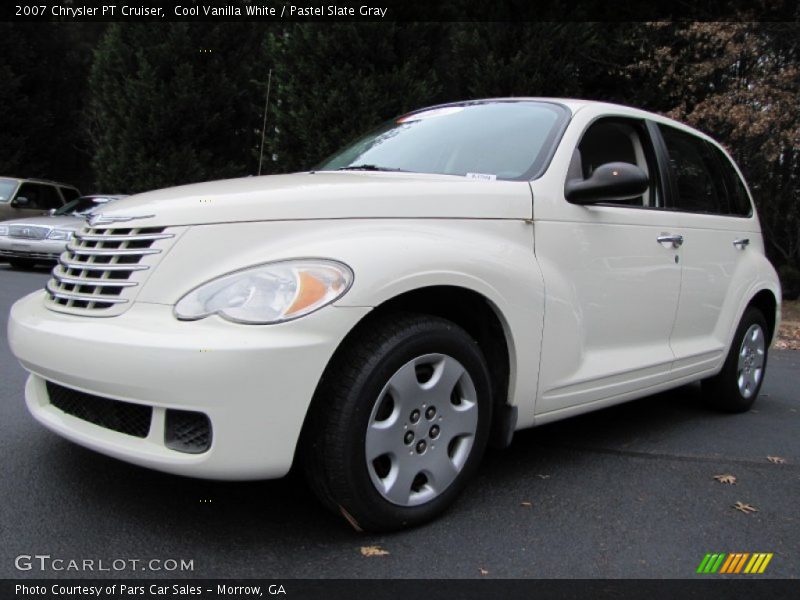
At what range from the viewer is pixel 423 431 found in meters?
2.56

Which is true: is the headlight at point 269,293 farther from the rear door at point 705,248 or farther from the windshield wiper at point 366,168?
the rear door at point 705,248

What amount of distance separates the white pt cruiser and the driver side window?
25 millimetres

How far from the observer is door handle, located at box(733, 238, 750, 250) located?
4277 millimetres

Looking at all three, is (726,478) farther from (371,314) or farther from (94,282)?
(94,282)

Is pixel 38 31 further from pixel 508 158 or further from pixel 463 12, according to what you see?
pixel 508 158

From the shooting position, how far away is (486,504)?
292 centimetres

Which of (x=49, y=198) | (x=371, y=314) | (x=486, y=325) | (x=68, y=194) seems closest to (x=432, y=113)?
(x=486, y=325)

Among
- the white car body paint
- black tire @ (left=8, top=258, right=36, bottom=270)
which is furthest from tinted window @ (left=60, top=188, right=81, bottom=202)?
the white car body paint

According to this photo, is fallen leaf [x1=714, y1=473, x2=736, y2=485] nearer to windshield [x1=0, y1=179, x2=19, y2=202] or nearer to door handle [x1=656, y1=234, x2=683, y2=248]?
door handle [x1=656, y1=234, x2=683, y2=248]

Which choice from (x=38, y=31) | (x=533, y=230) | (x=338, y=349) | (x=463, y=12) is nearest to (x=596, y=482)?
(x=533, y=230)

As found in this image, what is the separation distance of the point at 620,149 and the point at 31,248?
10893 millimetres

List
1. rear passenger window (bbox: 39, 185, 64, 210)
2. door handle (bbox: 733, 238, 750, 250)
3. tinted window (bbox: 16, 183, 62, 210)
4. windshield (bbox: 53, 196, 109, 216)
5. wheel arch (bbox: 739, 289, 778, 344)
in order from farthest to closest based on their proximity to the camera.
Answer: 1. rear passenger window (bbox: 39, 185, 64, 210)
2. tinted window (bbox: 16, 183, 62, 210)
3. windshield (bbox: 53, 196, 109, 216)
4. wheel arch (bbox: 739, 289, 778, 344)
5. door handle (bbox: 733, 238, 750, 250)

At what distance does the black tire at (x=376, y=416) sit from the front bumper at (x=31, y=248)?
10.6 meters

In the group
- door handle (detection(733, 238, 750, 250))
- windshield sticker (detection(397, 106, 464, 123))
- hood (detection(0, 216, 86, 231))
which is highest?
windshield sticker (detection(397, 106, 464, 123))
